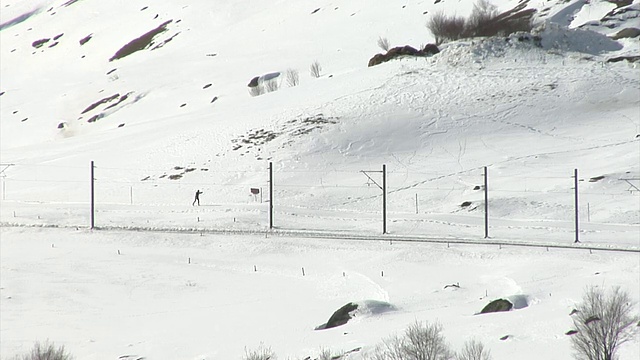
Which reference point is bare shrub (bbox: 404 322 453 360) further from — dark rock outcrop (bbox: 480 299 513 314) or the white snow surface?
dark rock outcrop (bbox: 480 299 513 314)

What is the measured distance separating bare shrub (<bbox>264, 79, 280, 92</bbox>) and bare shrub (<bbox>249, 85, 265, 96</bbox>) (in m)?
0.49

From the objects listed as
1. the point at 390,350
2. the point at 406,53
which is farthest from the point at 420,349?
the point at 406,53

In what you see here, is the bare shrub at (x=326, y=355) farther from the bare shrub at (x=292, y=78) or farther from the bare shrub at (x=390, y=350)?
the bare shrub at (x=292, y=78)

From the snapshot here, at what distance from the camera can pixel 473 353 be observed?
26.2 meters

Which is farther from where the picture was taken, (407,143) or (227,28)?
(227,28)

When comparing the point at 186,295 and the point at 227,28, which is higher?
the point at 227,28

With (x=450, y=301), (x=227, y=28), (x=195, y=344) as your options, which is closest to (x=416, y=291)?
(x=450, y=301)

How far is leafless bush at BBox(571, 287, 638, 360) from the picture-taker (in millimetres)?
27109

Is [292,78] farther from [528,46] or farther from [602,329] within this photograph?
[602,329]

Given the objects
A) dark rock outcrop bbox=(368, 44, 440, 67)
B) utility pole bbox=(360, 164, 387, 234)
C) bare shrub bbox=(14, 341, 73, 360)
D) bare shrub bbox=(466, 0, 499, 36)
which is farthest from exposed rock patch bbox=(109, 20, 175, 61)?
bare shrub bbox=(14, 341, 73, 360)

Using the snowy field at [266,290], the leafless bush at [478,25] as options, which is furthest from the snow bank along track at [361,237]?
the leafless bush at [478,25]

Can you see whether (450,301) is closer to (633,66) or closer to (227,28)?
(633,66)

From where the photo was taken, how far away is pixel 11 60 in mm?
176875

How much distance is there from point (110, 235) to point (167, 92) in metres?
64.7
